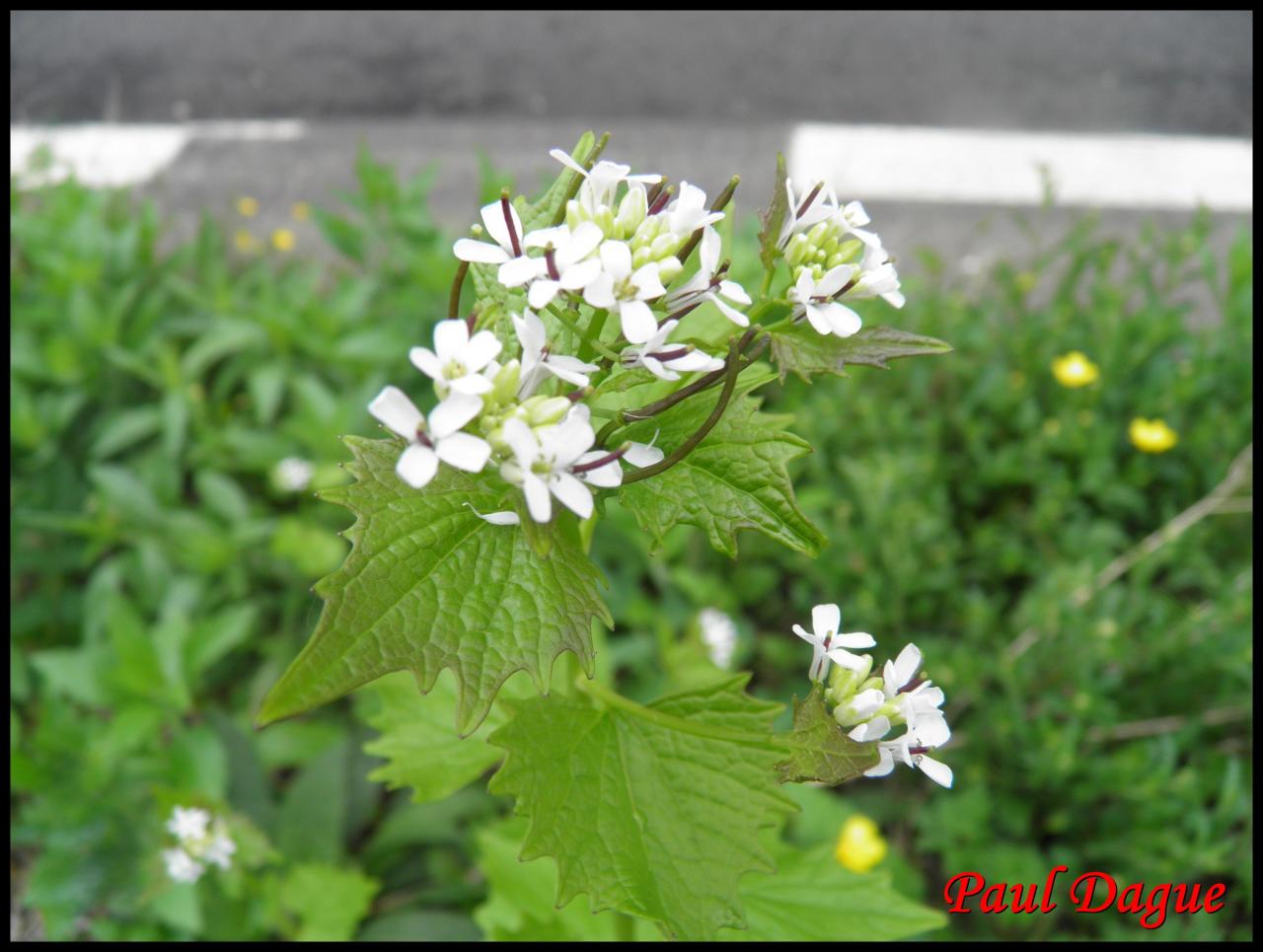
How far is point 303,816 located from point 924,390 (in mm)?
2422

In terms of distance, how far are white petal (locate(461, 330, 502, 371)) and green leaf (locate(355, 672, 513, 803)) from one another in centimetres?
72

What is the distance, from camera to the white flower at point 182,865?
83.5 inches

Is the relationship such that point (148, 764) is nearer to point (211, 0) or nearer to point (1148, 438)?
point (1148, 438)

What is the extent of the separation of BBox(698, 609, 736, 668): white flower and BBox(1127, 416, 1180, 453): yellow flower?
1.49 m

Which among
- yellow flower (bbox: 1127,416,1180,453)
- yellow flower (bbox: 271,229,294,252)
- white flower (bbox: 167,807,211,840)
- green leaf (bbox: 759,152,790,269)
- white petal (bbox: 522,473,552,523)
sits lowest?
white flower (bbox: 167,807,211,840)

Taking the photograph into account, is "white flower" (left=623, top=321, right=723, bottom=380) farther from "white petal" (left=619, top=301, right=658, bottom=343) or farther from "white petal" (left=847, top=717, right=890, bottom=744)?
"white petal" (left=847, top=717, right=890, bottom=744)

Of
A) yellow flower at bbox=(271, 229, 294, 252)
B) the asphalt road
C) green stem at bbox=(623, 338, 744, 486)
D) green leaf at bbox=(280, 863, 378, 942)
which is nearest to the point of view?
green stem at bbox=(623, 338, 744, 486)

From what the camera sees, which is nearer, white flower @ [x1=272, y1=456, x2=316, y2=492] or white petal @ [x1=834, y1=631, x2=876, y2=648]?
white petal @ [x1=834, y1=631, x2=876, y2=648]

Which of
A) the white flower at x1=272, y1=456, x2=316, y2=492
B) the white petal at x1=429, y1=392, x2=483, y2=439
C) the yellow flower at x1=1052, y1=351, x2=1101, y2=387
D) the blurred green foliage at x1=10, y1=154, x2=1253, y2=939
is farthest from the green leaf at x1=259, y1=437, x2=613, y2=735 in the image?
the yellow flower at x1=1052, y1=351, x2=1101, y2=387

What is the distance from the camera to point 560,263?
971 millimetres

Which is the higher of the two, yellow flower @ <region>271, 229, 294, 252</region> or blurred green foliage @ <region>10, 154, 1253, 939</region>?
yellow flower @ <region>271, 229, 294, 252</region>

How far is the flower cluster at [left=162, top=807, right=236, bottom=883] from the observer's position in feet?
6.94

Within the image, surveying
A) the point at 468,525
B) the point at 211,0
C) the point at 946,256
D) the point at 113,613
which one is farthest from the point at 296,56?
the point at 468,525

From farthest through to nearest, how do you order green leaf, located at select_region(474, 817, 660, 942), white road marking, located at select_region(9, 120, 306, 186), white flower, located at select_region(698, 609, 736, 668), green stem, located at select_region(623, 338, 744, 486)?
white road marking, located at select_region(9, 120, 306, 186) < white flower, located at select_region(698, 609, 736, 668) < green leaf, located at select_region(474, 817, 660, 942) < green stem, located at select_region(623, 338, 744, 486)
